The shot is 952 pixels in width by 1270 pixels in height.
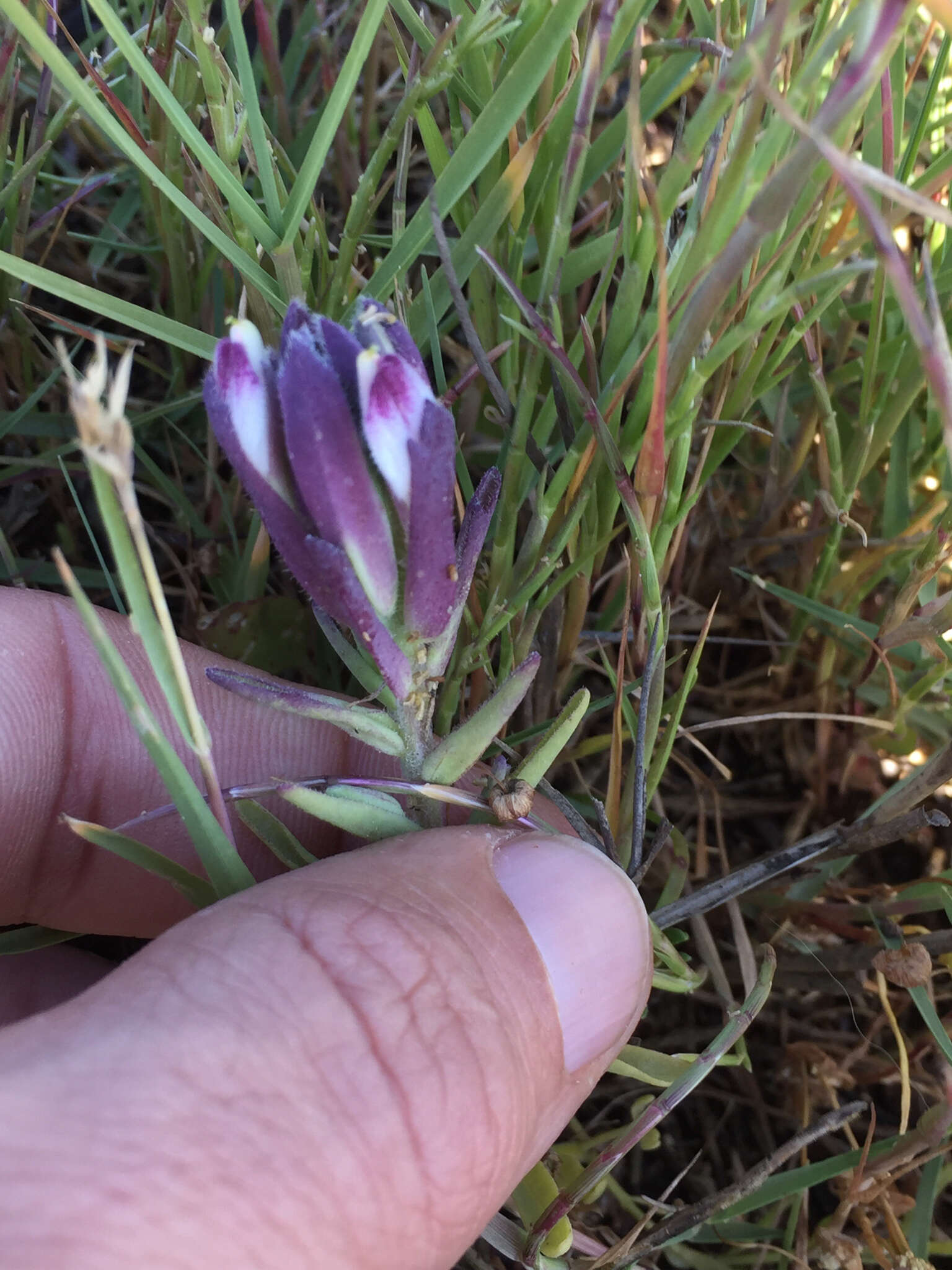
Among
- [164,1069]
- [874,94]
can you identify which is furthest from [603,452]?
[164,1069]

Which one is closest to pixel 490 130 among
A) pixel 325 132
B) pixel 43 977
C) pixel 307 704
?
pixel 325 132

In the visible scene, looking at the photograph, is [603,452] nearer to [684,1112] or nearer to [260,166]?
[260,166]

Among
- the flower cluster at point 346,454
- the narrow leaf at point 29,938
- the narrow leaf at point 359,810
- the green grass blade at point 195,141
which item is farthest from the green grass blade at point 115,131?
the narrow leaf at point 29,938

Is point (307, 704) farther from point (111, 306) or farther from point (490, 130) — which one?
point (490, 130)

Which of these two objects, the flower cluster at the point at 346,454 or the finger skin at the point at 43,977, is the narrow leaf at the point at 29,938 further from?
the flower cluster at the point at 346,454

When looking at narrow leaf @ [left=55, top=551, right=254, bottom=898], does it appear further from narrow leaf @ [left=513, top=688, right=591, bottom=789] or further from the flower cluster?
narrow leaf @ [left=513, top=688, right=591, bottom=789]

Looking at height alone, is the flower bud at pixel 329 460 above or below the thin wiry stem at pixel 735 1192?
above

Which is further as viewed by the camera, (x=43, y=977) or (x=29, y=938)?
(x=43, y=977)
